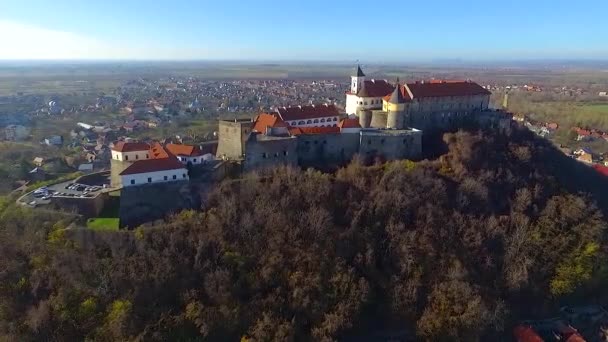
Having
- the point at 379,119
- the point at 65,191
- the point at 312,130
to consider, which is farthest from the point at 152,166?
the point at 379,119

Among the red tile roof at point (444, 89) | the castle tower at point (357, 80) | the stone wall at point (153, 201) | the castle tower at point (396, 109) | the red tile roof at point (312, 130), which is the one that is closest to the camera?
the stone wall at point (153, 201)

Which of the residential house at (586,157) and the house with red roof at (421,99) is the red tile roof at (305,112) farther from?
the residential house at (586,157)

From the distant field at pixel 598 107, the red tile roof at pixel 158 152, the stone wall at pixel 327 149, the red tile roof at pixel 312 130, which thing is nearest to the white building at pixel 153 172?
the red tile roof at pixel 158 152

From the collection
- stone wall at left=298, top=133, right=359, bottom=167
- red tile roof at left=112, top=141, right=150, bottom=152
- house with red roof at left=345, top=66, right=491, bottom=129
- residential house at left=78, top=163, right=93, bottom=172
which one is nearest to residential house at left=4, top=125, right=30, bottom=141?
residential house at left=78, top=163, right=93, bottom=172

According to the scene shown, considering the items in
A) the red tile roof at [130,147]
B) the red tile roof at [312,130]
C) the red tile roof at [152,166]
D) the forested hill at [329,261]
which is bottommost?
the forested hill at [329,261]

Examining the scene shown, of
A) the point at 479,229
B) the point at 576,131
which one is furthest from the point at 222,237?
the point at 576,131

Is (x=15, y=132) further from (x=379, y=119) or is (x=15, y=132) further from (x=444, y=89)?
(x=444, y=89)

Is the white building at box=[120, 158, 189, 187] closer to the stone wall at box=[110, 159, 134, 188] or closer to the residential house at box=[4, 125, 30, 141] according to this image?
the stone wall at box=[110, 159, 134, 188]
